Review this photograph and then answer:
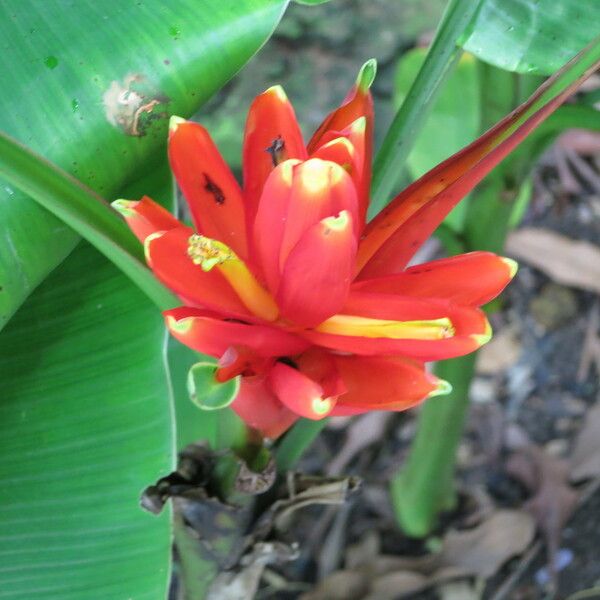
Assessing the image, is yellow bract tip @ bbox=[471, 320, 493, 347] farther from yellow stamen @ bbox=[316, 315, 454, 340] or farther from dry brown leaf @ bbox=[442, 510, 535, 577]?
dry brown leaf @ bbox=[442, 510, 535, 577]

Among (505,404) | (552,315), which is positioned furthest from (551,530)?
(552,315)

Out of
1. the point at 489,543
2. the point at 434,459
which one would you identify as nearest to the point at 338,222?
the point at 434,459

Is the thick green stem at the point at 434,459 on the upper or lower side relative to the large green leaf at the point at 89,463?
lower

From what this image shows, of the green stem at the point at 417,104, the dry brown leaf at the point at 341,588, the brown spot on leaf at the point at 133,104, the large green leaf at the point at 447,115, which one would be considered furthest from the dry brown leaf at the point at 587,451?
the brown spot on leaf at the point at 133,104

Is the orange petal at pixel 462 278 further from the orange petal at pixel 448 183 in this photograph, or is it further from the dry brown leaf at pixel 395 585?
the dry brown leaf at pixel 395 585

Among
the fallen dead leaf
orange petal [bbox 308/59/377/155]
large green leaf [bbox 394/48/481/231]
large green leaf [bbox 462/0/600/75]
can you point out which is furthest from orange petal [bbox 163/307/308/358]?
the fallen dead leaf

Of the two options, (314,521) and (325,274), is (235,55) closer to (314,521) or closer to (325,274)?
(325,274)

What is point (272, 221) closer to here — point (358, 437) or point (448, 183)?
point (448, 183)

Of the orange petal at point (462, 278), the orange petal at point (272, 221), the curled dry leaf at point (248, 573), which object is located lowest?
the curled dry leaf at point (248, 573)
